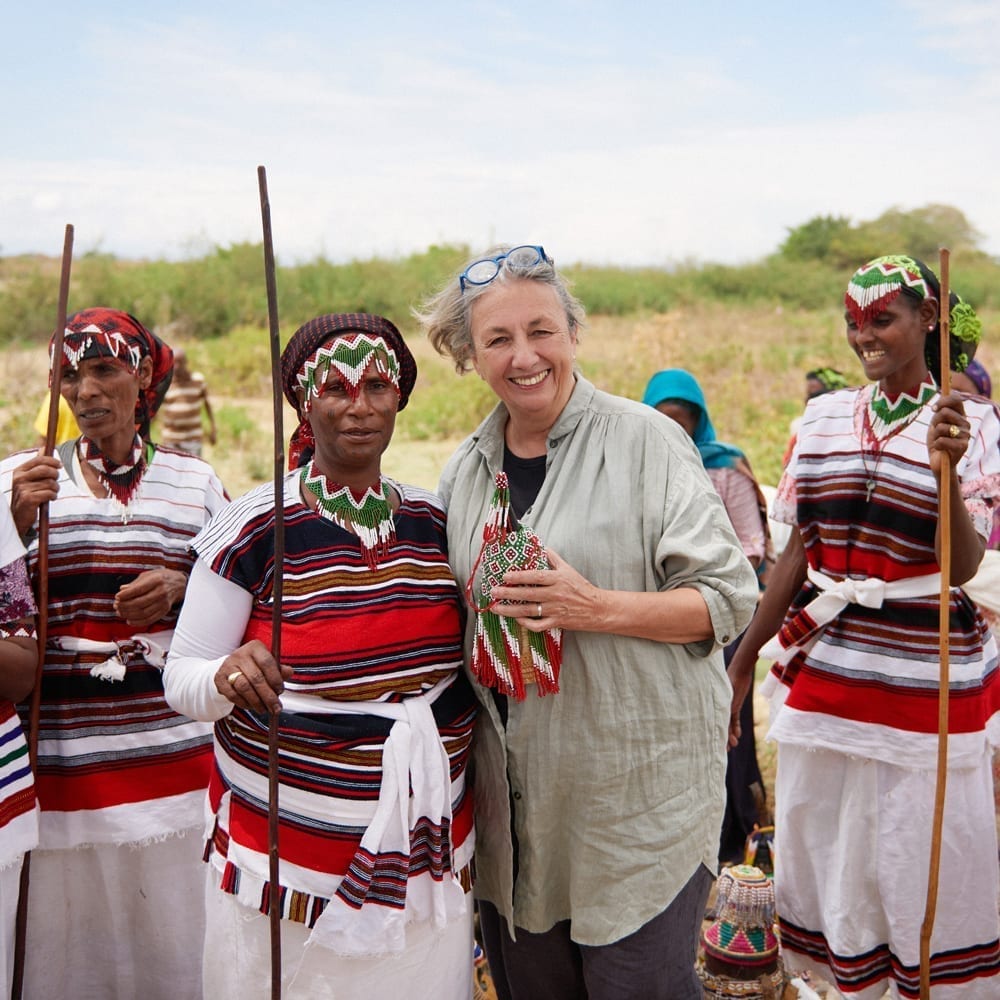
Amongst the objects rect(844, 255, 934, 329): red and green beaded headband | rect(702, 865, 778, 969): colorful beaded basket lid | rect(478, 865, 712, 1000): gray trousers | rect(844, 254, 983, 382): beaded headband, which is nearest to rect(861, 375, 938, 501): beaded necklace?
rect(844, 254, 983, 382): beaded headband

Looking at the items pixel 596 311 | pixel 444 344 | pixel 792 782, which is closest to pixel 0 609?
pixel 444 344

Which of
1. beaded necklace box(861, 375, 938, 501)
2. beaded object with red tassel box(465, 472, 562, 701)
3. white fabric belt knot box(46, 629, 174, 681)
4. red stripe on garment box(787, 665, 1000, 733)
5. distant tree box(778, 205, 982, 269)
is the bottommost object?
red stripe on garment box(787, 665, 1000, 733)

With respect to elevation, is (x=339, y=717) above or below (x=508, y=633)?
below

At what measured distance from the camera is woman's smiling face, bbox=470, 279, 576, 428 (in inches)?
89.1

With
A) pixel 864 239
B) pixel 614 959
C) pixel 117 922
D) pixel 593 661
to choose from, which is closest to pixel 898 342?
pixel 593 661

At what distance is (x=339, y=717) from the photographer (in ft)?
6.75

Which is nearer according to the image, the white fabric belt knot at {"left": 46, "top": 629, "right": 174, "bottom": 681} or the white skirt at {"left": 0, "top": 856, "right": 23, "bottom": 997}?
the white skirt at {"left": 0, "top": 856, "right": 23, "bottom": 997}

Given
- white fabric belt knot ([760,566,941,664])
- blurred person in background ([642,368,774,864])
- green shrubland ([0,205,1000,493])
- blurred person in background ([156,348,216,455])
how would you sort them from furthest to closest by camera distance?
green shrubland ([0,205,1000,493]), blurred person in background ([156,348,216,455]), blurred person in background ([642,368,774,864]), white fabric belt knot ([760,566,941,664])

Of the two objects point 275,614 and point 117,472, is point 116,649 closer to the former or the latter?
point 117,472

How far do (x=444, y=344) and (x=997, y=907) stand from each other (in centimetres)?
208

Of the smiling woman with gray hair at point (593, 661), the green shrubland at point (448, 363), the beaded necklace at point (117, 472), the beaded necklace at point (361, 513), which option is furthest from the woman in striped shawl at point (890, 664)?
the green shrubland at point (448, 363)

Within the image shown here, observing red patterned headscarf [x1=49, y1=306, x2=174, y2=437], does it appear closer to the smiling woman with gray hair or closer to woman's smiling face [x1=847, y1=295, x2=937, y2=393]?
the smiling woman with gray hair

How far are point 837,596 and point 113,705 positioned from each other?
1.87 meters

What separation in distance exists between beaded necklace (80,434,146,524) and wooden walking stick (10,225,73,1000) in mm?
215
